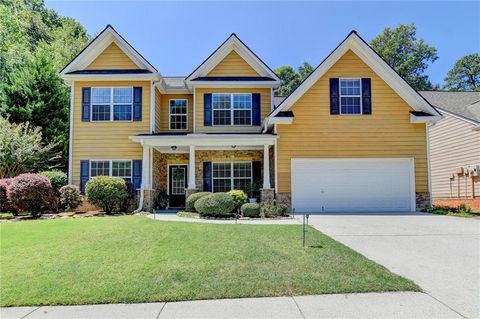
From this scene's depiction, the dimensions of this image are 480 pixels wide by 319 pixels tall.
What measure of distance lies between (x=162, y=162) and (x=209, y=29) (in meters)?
7.46

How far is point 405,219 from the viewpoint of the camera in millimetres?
12406

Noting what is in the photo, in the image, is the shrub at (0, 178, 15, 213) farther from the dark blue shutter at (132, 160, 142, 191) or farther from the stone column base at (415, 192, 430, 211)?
the stone column base at (415, 192, 430, 211)

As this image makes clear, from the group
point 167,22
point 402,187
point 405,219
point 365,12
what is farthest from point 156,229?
point 365,12

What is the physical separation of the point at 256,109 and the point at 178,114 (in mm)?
4360

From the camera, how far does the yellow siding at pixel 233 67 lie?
17734 mm

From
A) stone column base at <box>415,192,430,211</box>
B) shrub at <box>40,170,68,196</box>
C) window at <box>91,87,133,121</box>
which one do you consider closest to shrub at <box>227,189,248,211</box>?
window at <box>91,87,133,121</box>

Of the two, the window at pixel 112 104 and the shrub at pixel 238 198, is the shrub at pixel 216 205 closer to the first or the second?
the shrub at pixel 238 198

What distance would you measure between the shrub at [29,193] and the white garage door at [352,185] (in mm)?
10459

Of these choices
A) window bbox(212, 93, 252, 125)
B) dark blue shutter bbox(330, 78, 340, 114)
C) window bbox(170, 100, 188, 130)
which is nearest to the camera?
dark blue shutter bbox(330, 78, 340, 114)

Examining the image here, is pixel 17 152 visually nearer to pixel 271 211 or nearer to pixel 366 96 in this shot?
pixel 271 211

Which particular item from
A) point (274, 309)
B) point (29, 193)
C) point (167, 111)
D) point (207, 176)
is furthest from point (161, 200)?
point (274, 309)

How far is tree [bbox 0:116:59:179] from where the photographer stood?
51.5 ft

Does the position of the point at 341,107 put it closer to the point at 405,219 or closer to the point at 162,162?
the point at 405,219

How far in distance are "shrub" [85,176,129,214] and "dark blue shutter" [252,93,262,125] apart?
737 centimetres
